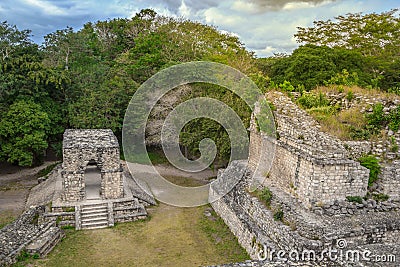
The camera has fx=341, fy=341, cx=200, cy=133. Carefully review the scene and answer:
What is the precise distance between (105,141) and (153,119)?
6122 mm

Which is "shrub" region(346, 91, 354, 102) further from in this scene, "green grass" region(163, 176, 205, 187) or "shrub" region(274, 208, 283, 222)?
"green grass" region(163, 176, 205, 187)

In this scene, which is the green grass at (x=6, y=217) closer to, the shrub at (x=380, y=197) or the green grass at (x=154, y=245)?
the green grass at (x=154, y=245)

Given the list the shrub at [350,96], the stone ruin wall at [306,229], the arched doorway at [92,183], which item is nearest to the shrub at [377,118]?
the shrub at [350,96]

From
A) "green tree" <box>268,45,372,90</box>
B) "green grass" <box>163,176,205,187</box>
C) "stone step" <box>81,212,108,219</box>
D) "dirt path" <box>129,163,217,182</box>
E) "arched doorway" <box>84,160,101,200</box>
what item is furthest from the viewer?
"dirt path" <box>129,163,217,182</box>

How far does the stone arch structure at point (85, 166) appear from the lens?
12852mm

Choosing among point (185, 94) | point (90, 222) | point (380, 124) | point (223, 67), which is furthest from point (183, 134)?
point (380, 124)

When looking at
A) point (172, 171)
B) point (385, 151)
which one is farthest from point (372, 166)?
point (172, 171)

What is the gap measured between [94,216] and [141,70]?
40.1 feet

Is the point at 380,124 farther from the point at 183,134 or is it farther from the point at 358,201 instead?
the point at 183,134

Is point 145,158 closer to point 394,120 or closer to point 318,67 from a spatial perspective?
point 318,67

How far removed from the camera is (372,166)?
988cm

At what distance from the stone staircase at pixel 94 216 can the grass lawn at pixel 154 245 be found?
1.02ft

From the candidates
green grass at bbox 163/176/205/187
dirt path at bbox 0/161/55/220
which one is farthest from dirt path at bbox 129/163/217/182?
dirt path at bbox 0/161/55/220

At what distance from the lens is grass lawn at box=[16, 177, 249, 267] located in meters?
10.1
